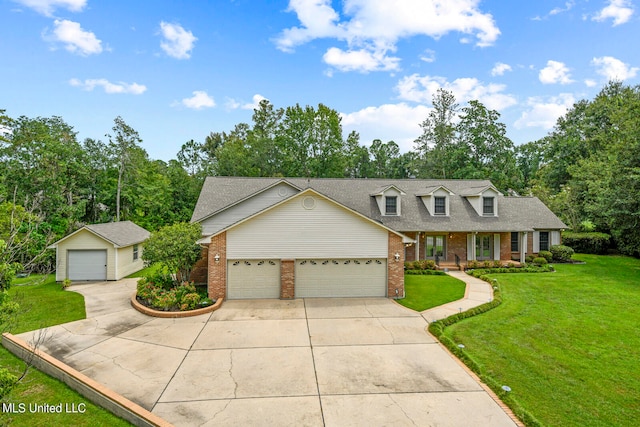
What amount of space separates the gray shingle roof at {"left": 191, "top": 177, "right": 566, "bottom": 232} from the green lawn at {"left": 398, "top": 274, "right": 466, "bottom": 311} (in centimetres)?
383

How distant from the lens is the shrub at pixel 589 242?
84.6 ft

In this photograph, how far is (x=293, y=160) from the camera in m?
37.6

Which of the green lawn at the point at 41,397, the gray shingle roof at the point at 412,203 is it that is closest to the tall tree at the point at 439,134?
the gray shingle roof at the point at 412,203

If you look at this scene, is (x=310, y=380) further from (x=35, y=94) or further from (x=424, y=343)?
(x=35, y=94)

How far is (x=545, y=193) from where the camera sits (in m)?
34.1

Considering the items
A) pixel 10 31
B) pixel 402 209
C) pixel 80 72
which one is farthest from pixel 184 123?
pixel 402 209

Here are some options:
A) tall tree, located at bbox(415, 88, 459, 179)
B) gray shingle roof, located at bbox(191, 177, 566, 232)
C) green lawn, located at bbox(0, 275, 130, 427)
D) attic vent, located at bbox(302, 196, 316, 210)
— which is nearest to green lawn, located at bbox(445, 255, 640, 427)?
gray shingle roof, located at bbox(191, 177, 566, 232)

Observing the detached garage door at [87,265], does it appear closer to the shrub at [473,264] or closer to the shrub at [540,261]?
the shrub at [473,264]

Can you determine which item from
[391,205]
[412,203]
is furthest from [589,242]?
[391,205]

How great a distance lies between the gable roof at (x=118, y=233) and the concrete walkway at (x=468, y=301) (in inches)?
657

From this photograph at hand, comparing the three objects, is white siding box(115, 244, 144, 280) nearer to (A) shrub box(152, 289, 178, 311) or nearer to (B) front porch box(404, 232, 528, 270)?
(A) shrub box(152, 289, 178, 311)

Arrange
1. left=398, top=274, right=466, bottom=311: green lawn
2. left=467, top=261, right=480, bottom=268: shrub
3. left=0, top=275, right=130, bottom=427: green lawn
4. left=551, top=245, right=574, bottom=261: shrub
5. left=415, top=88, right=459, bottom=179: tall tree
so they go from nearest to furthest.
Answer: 1. left=0, top=275, right=130, bottom=427: green lawn
2. left=398, top=274, right=466, bottom=311: green lawn
3. left=467, top=261, right=480, bottom=268: shrub
4. left=551, top=245, right=574, bottom=261: shrub
5. left=415, top=88, right=459, bottom=179: tall tree

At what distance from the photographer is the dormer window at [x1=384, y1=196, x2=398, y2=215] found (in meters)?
21.5

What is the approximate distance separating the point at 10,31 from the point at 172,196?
87.1ft
